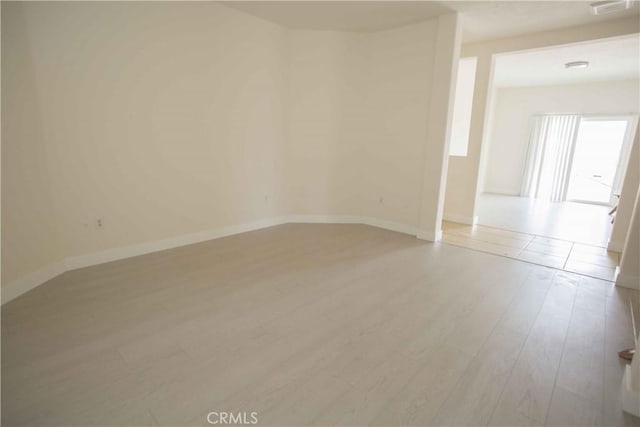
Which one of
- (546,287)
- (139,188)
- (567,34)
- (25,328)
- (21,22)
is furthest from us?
(567,34)

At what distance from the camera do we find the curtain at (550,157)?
307 inches

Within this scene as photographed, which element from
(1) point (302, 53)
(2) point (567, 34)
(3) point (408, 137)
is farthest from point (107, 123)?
(2) point (567, 34)

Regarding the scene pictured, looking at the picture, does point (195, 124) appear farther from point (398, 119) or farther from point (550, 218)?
point (550, 218)

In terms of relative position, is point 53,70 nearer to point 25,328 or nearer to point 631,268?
point 25,328

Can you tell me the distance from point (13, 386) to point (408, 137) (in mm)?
4299

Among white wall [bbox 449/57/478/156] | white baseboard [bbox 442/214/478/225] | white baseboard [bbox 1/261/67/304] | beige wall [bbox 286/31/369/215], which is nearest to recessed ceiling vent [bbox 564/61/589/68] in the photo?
white wall [bbox 449/57/478/156]

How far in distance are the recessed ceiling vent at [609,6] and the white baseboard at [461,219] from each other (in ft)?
9.29

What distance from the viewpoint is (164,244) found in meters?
3.49

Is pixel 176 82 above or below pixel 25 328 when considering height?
above

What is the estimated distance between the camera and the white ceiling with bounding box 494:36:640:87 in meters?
4.54

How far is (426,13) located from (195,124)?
2982 mm

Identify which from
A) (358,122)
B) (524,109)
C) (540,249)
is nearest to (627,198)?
(540,249)

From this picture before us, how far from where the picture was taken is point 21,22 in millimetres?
2330

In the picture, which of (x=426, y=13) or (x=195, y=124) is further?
(x=426, y=13)
